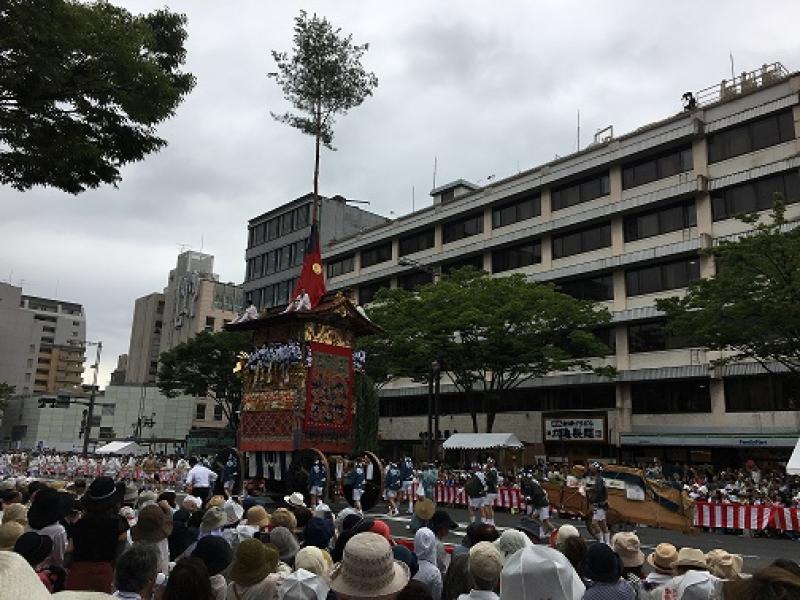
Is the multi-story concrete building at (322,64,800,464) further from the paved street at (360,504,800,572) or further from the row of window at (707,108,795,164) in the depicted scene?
the paved street at (360,504,800,572)

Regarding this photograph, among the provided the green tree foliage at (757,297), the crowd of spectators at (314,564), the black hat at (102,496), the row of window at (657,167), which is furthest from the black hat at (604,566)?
the row of window at (657,167)

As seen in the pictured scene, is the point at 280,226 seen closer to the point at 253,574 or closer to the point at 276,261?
the point at 276,261

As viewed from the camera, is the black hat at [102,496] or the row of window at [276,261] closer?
the black hat at [102,496]

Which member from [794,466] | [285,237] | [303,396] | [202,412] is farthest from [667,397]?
[202,412]

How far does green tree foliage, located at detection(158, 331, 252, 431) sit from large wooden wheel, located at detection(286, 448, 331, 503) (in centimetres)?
2792

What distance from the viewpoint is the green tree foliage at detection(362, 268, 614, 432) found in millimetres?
31016

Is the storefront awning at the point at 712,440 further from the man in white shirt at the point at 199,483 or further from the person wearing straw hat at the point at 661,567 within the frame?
the person wearing straw hat at the point at 661,567

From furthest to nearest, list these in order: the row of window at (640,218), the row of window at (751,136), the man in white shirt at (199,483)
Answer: the row of window at (640,218)
the row of window at (751,136)
the man in white shirt at (199,483)

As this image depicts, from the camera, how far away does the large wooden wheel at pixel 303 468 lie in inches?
736

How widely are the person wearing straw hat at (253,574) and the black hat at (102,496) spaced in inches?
92.9

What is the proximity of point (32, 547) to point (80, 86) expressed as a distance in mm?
6053

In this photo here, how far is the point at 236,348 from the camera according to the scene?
4700 cm

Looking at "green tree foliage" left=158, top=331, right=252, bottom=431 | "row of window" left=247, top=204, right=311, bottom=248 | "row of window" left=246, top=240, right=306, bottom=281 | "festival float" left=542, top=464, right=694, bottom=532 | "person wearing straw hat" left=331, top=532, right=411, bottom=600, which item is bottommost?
"festival float" left=542, top=464, right=694, bottom=532

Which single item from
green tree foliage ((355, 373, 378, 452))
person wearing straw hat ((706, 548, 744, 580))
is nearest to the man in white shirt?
green tree foliage ((355, 373, 378, 452))
